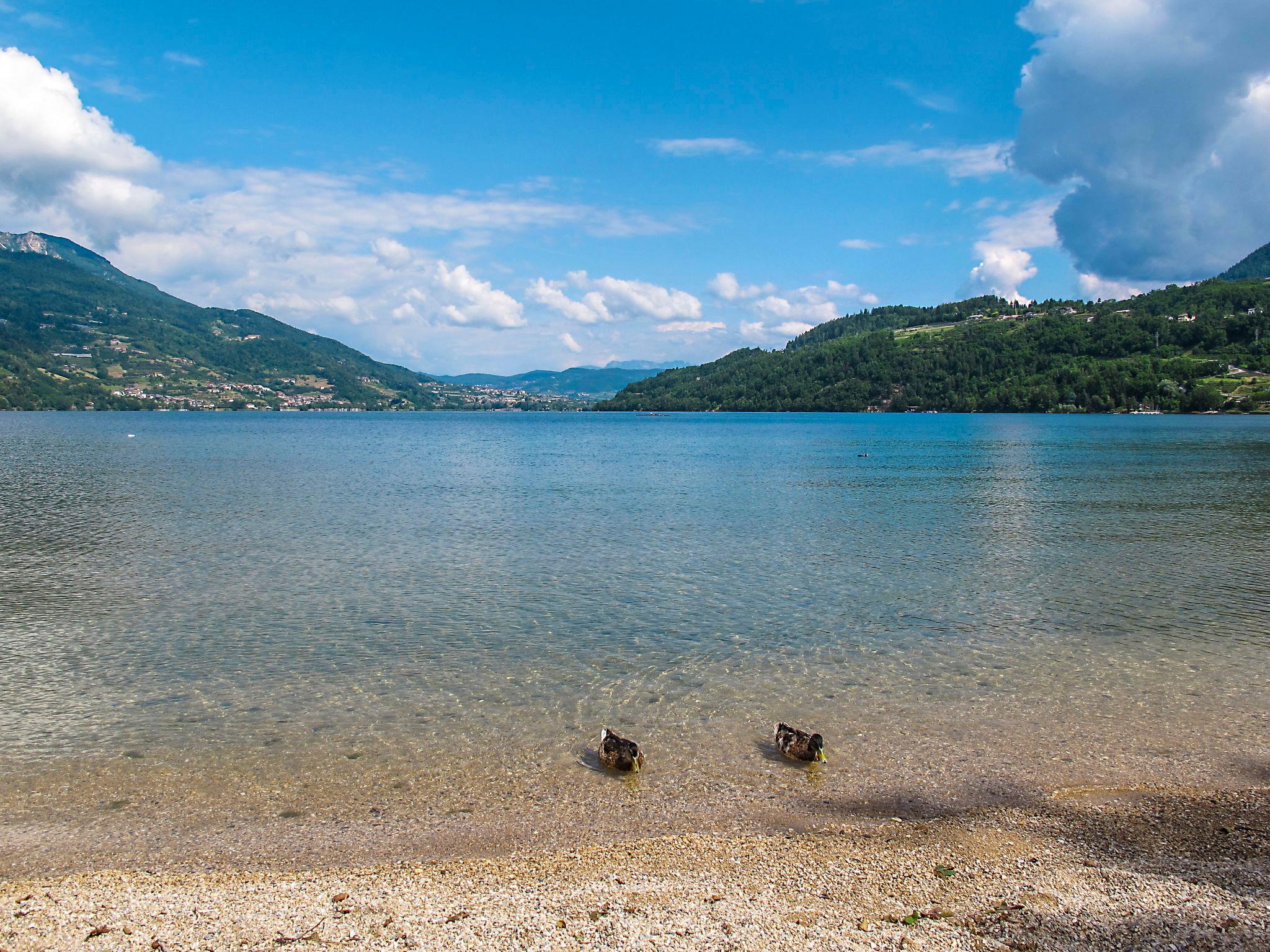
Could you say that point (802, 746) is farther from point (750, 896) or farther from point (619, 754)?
point (750, 896)

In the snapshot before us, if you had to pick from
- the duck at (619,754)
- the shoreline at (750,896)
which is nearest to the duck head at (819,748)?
the shoreline at (750,896)

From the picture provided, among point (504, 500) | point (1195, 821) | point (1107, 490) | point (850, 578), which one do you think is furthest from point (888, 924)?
point (1107, 490)

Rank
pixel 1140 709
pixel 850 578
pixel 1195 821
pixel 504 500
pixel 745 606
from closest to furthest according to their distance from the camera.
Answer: pixel 1195 821
pixel 1140 709
pixel 745 606
pixel 850 578
pixel 504 500

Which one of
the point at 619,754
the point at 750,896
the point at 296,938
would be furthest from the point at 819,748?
the point at 296,938

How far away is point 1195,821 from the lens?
1152cm

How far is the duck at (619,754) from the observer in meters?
13.5

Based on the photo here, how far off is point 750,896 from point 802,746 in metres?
4.62

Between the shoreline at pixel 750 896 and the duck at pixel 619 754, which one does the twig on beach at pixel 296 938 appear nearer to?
the shoreline at pixel 750 896

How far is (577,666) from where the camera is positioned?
19.1m

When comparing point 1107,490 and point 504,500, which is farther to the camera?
point 1107,490

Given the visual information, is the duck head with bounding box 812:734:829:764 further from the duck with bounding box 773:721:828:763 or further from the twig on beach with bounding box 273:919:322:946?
the twig on beach with bounding box 273:919:322:946

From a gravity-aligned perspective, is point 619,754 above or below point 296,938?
above

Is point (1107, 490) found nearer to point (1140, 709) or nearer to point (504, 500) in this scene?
point (504, 500)

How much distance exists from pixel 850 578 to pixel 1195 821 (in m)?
17.6
